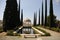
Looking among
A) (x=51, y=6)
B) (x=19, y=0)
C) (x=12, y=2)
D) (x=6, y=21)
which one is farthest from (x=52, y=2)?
(x=19, y=0)

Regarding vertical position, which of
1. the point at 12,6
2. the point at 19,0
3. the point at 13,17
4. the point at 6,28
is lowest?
the point at 6,28

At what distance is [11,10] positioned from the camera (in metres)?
26.9

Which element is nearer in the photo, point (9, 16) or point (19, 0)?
point (9, 16)

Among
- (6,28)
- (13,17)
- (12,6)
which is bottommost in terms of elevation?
(6,28)

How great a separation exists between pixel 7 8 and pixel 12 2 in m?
2.10

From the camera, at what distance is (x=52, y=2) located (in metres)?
30.4

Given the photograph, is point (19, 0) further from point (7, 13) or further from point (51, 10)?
point (7, 13)

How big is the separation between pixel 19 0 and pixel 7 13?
20.2 meters

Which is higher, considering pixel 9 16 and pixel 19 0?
pixel 19 0

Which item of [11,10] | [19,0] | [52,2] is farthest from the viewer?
[19,0]

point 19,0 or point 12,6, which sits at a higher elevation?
point 19,0

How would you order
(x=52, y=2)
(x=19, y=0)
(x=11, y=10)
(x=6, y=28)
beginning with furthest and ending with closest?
(x=19, y=0)
(x=52, y=2)
(x=11, y=10)
(x=6, y=28)

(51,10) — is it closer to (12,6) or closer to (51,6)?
(51,6)

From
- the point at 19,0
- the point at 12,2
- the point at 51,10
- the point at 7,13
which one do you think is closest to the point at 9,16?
the point at 7,13
